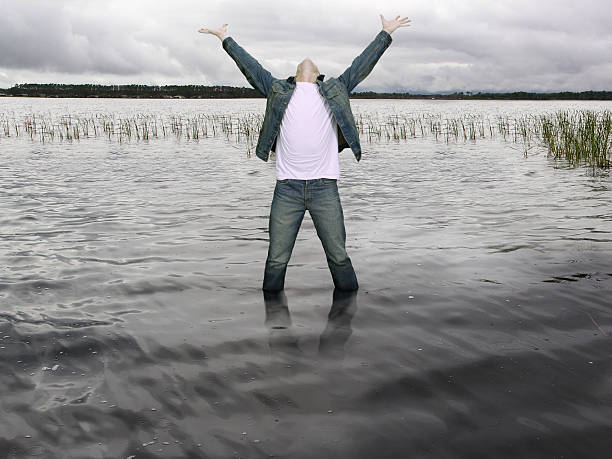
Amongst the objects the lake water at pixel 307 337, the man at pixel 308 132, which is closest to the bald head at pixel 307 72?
the man at pixel 308 132

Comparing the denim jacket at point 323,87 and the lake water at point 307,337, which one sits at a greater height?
the denim jacket at point 323,87

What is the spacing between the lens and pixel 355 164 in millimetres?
23922

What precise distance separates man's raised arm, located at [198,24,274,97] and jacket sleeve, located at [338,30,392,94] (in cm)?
82

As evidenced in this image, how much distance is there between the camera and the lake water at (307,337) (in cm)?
A: 411

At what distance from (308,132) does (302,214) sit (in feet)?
3.14

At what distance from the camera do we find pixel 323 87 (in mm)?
6410

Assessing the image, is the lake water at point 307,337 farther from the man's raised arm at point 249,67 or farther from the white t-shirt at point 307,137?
the man's raised arm at point 249,67

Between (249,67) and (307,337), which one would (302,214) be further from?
(249,67)

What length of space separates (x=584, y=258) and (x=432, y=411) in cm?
538

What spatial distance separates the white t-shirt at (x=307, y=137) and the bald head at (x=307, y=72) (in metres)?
0.06

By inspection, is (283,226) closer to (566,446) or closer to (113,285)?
(113,285)

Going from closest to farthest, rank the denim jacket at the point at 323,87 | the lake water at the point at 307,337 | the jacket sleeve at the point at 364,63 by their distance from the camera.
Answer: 1. the lake water at the point at 307,337
2. the denim jacket at the point at 323,87
3. the jacket sleeve at the point at 364,63

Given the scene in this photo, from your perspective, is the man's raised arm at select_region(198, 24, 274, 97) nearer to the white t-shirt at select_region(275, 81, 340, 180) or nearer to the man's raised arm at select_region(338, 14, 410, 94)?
the white t-shirt at select_region(275, 81, 340, 180)

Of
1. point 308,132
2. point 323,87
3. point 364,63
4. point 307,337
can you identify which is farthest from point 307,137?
point 307,337
